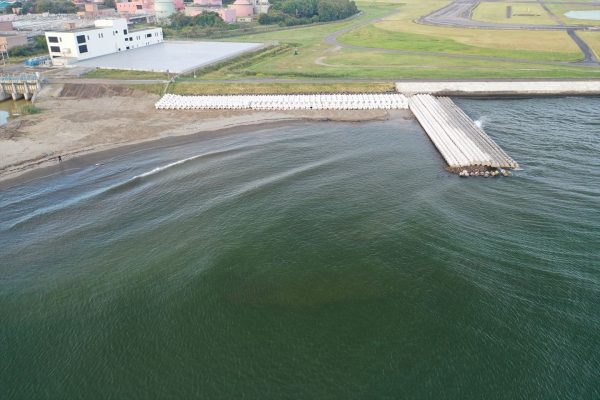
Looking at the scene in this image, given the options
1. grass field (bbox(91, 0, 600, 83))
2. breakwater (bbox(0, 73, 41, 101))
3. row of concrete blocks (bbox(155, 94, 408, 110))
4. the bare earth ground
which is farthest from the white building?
row of concrete blocks (bbox(155, 94, 408, 110))

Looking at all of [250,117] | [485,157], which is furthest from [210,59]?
[485,157]

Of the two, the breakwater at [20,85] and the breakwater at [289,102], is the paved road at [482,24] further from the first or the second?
the breakwater at [20,85]

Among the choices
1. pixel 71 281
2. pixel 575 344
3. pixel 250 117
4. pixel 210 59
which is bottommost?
pixel 575 344

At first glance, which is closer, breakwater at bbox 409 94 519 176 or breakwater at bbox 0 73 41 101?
breakwater at bbox 409 94 519 176

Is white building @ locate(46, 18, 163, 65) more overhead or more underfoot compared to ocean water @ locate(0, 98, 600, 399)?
more overhead

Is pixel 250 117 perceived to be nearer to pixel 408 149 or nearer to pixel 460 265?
pixel 408 149

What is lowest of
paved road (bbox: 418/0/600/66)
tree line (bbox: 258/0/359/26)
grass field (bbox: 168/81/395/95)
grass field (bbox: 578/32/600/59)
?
grass field (bbox: 168/81/395/95)

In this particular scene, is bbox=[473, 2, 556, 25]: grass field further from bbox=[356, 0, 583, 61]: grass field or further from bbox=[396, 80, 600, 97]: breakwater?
bbox=[396, 80, 600, 97]: breakwater
